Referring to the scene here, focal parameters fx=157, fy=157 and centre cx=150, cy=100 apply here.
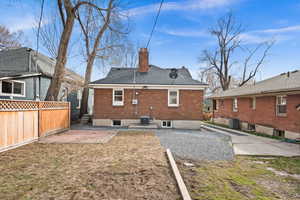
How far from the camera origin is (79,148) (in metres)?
6.44

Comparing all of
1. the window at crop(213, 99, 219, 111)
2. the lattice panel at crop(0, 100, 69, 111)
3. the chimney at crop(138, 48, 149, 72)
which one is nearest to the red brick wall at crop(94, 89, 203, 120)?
the chimney at crop(138, 48, 149, 72)

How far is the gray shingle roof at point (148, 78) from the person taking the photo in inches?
504

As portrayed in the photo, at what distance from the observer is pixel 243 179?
4125 mm

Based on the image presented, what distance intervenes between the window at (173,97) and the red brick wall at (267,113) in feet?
22.8

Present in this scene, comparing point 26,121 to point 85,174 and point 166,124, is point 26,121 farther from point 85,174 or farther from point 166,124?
point 166,124

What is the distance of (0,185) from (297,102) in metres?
13.8

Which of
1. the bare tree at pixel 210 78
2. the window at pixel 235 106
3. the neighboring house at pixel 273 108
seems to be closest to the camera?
the neighboring house at pixel 273 108

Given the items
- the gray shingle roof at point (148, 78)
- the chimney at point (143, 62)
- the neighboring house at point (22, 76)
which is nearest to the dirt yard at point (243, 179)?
the gray shingle roof at point (148, 78)

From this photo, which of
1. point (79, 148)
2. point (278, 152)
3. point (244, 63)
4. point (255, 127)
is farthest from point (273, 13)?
point (244, 63)

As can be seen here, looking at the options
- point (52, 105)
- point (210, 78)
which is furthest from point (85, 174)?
point (210, 78)

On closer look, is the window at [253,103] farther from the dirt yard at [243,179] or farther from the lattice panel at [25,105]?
the lattice panel at [25,105]

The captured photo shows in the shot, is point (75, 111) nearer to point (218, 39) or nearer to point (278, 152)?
point (278, 152)

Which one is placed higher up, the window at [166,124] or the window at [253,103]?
the window at [253,103]

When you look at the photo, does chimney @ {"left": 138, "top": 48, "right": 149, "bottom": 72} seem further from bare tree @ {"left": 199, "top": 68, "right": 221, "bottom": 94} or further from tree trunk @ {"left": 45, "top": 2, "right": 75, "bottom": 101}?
bare tree @ {"left": 199, "top": 68, "right": 221, "bottom": 94}
